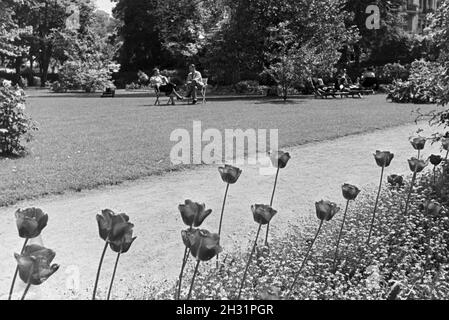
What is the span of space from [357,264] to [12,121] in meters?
7.16

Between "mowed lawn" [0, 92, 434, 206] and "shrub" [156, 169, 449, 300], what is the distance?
3.84m

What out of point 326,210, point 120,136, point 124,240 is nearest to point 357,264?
point 326,210

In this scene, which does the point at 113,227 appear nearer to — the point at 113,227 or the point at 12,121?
the point at 113,227

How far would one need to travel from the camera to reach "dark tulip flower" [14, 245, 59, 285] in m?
1.78

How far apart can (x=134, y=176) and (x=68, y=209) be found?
189 centimetres

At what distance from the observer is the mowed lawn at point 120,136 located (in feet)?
24.6

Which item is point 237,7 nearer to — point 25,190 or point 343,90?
point 343,90

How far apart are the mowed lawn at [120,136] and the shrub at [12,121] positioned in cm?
44

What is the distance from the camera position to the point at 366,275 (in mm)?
3633

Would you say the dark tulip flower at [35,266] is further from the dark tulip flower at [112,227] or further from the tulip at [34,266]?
the dark tulip flower at [112,227]

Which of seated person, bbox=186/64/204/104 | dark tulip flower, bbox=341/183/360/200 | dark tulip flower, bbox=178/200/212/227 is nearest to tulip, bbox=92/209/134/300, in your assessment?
dark tulip flower, bbox=178/200/212/227

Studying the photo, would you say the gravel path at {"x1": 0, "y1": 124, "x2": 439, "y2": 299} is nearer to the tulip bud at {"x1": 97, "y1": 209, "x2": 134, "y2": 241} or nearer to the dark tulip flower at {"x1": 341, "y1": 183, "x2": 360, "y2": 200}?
the dark tulip flower at {"x1": 341, "y1": 183, "x2": 360, "y2": 200}

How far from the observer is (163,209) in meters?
6.19
